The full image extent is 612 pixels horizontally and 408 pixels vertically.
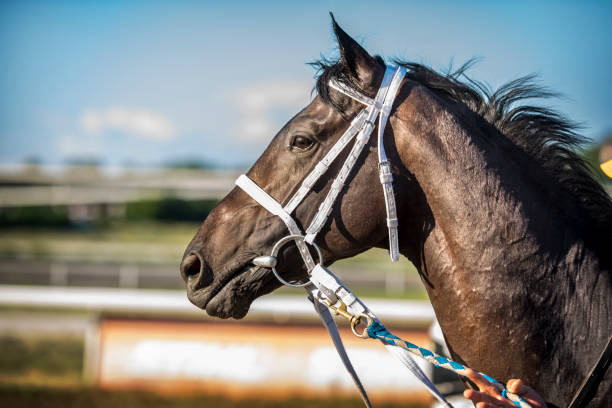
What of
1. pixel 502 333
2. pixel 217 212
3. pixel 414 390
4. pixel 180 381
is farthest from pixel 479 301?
pixel 180 381

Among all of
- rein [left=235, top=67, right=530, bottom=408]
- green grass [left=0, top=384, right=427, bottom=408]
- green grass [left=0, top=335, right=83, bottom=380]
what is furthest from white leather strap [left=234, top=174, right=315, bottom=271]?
green grass [left=0, top=335, right=83, bottom=380]

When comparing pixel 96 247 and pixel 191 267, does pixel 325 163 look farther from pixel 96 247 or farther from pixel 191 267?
pixel 96 247

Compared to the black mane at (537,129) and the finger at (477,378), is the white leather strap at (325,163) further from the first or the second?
the finger at (477,378)

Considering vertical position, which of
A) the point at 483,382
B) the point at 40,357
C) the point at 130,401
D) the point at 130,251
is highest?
the point at 483,382

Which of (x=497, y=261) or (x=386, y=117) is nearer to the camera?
(x=497, y=261)

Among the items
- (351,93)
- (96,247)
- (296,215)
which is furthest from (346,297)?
(96,247)

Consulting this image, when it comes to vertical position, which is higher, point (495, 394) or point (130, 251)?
point (495, 394)

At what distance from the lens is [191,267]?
2.36 m

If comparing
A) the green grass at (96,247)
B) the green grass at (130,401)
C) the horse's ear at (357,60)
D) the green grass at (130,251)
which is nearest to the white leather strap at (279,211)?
the horse's ear at (357,60)

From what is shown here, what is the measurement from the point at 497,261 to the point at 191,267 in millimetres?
1218

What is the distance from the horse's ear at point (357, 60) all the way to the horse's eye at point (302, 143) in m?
0.32

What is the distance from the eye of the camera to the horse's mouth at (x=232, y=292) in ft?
7.58

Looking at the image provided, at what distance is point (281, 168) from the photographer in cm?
235

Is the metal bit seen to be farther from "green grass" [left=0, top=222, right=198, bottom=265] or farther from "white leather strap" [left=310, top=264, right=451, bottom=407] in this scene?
"green grass" [left=0, top=222, right=198, bottom=265]
